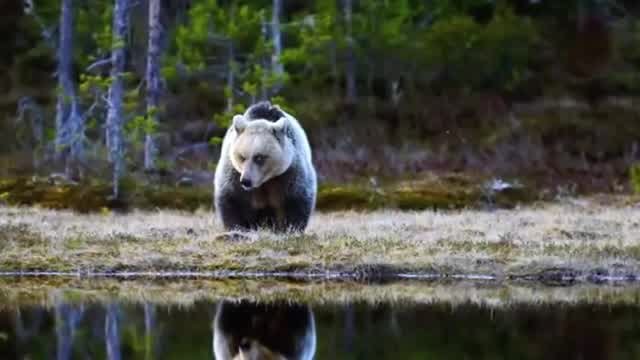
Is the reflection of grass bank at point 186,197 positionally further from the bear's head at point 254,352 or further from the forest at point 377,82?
the bear's head at point 254,352

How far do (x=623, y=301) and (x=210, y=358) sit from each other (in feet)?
16.5

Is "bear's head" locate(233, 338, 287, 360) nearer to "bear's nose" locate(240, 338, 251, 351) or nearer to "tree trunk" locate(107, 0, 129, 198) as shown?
"bear's nose" locate(240, 338, 251, 351)

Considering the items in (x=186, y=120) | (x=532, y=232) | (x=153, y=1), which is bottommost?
(x=186, y=120)

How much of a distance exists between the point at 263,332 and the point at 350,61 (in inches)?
1274

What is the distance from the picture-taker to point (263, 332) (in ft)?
46.0

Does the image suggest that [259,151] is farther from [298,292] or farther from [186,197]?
[186,197]

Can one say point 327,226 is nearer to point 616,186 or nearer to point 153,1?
point 153,1

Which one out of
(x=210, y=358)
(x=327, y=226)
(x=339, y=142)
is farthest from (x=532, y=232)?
(x=339, y=142)

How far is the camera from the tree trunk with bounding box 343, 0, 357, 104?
44.8m

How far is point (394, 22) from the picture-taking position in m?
44.2

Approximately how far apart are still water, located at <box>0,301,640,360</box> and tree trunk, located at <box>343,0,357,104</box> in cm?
2950

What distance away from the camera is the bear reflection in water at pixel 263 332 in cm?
1295

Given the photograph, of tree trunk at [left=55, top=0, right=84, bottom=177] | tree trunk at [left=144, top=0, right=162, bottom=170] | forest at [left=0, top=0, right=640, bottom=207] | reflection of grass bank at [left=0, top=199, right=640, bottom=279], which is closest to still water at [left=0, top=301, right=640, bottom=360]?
reflection of grass bank at [left=0, top=199, right=640, bottom=279]

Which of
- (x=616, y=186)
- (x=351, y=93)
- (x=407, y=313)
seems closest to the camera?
(x=407, y=313)
